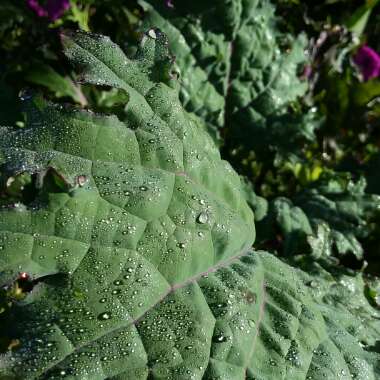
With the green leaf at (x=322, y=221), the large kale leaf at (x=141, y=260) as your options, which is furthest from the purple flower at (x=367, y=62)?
the large kale leaf at (x=141, y=260)

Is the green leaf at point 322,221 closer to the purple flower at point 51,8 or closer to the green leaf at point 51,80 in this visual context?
the green leaf at point 51,80

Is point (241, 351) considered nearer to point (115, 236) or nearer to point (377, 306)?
point (115, 236)

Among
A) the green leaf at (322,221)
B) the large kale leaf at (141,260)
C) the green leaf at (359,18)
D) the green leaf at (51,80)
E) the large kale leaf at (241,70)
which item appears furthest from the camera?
the green leaf at (359,18)

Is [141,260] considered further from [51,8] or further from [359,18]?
[359,18]

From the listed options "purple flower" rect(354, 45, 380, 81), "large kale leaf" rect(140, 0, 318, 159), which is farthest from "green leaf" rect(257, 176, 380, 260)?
"purple flower" rect(354, 45, 380, 81)

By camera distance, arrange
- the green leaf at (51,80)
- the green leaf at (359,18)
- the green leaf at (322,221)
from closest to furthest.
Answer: the green leaf at (322,221), the green leaf at (51,80), the green leaf at (359,18)

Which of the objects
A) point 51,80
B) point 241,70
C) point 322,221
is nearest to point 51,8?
point 51,80

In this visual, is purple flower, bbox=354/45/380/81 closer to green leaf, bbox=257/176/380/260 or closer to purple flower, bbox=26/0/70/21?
green leaf, bbox=257/176/380/260
